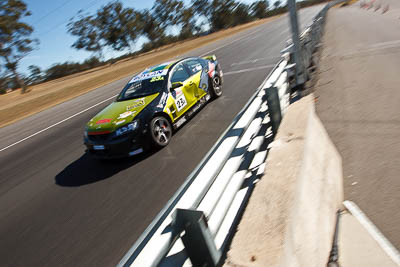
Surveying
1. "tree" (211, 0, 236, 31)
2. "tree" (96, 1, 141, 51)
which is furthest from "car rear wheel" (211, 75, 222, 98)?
"tree" (211, 0, 236, 31)

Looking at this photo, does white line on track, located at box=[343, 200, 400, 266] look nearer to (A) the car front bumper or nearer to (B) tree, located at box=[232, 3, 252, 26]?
(A) the car front bumper

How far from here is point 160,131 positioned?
21.0 ft

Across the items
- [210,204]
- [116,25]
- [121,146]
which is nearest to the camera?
[210,204]

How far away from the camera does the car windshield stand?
7029mm

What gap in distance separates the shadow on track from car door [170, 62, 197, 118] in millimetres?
1432

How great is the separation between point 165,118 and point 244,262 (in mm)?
5001

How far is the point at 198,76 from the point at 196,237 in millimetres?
6798

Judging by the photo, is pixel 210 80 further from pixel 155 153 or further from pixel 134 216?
pixel 134 216

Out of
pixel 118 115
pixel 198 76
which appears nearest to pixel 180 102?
pixel 198 76

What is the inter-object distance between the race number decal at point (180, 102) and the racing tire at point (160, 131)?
1.96 ft

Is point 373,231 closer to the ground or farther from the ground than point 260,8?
farther from the ground

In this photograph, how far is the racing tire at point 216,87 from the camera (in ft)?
29.9

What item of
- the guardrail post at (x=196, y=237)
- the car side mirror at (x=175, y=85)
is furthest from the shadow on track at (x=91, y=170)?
the guardrail post at (x=196, y=237)

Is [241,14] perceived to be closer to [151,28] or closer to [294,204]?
[151,28]
